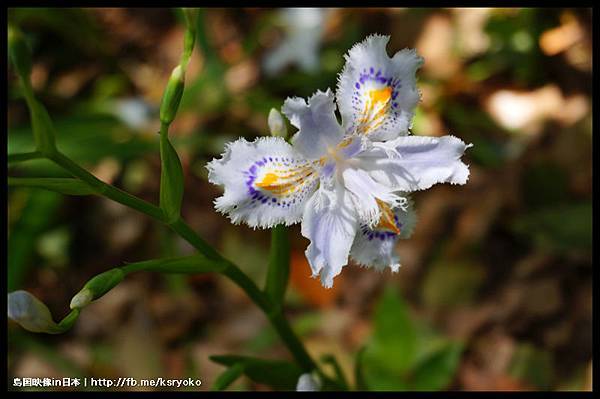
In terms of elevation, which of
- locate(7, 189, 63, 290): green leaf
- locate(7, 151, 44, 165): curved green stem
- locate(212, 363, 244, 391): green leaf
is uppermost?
locate(7, 189, 63, 290): green leaf

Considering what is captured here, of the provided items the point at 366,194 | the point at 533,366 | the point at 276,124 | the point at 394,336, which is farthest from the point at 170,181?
the point at 533,366

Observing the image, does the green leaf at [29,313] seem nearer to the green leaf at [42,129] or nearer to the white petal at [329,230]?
the green leaf at [42,129]

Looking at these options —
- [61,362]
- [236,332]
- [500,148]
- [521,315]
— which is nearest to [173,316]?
[236,332]

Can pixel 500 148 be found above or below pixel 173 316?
above

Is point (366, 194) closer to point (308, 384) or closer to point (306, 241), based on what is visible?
point (308, 384)

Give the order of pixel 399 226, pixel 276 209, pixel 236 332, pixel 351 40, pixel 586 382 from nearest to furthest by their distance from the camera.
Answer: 1. pixel 276 209
2. pixel 399 226
3. pixel 586 382
4. pixel 236 332
5. pixel 351 40

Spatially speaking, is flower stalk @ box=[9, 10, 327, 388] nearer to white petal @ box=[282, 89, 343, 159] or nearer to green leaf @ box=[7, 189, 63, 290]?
white petal @ box=[282, 89, 343, 159]

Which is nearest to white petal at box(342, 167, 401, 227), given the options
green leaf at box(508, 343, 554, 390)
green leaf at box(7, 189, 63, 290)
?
green leaf at box(508, 343, 554, 390)

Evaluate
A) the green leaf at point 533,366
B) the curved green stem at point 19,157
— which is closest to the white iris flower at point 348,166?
the curved green stem at point 19,157

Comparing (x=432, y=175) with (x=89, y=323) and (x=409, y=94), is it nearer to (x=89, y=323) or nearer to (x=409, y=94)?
(x=409, y=94)
